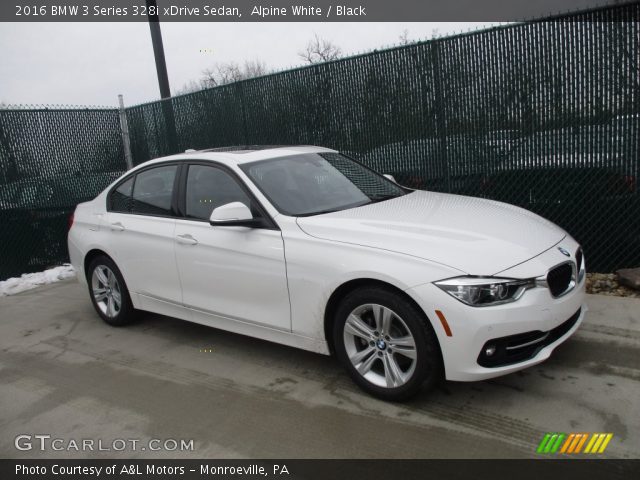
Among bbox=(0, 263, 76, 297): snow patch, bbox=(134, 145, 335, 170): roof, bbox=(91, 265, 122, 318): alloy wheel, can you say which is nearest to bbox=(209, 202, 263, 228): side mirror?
bbox=(134, 145, 335, 170): roof

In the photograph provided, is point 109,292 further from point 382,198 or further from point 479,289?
point 479,289

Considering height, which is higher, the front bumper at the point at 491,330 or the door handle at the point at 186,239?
the door handle at the point at 186,239

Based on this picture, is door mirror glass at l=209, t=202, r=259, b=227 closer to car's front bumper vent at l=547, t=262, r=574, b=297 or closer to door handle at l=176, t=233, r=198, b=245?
door handle at l=176, t=233, r=198, b=245

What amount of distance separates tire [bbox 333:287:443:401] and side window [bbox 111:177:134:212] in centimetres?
271

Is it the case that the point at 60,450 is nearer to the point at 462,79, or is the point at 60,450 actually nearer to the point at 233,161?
the point at 233,161

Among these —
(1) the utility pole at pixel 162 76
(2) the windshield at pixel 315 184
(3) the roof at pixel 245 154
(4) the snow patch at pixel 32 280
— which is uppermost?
(1) the utility pole at pixel 162 76

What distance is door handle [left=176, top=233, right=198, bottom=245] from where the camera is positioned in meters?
4.33

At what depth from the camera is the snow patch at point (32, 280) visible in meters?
7.48

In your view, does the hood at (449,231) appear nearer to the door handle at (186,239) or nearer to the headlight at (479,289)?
the headlight at (479,289)

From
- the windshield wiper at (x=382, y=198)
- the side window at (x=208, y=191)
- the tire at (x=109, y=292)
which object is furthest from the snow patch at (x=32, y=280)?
the windshield wiper at (x=382, y=198)

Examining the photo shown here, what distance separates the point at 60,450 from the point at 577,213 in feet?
16.5

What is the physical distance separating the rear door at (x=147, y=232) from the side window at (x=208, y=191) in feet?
0.69

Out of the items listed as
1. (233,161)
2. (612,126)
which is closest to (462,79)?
(612,126)

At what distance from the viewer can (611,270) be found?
5547 millimetres
